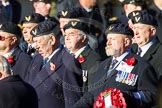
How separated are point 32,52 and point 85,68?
169 cm

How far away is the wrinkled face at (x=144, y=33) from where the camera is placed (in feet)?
28.5

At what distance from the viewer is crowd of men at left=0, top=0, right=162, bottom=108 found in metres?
7.63

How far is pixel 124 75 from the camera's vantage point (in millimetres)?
7789

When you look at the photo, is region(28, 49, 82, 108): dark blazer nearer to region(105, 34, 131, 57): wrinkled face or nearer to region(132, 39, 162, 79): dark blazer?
region(105, 34, 131, 57): wrinkled face

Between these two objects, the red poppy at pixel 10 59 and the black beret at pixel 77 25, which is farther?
the red poppy at pixel 10 59

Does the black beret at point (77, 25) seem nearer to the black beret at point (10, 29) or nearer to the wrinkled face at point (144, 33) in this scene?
the wrinkled face at point (144, 33)

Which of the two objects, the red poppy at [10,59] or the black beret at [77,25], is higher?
the black beret at [77,25]

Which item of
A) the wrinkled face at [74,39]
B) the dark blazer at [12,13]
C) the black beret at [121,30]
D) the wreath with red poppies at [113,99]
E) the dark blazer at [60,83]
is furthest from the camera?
the dark blazer at [12,13]

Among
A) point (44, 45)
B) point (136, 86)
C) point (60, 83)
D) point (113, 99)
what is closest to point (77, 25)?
point (44, 45)

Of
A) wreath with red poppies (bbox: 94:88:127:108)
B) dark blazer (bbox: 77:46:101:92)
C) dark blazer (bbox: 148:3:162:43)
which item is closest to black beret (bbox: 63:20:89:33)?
dark blazer (bbox: 77:46:101:92)

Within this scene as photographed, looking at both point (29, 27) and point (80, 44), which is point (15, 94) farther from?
point (29, 27)

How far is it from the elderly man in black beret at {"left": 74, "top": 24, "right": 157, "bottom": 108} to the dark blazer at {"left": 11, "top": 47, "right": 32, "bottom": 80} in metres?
1.40

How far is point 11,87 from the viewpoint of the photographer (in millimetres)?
7551

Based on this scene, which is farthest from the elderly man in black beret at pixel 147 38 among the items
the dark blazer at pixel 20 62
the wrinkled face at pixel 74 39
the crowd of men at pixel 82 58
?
the dark blazer at pixel 20 62
